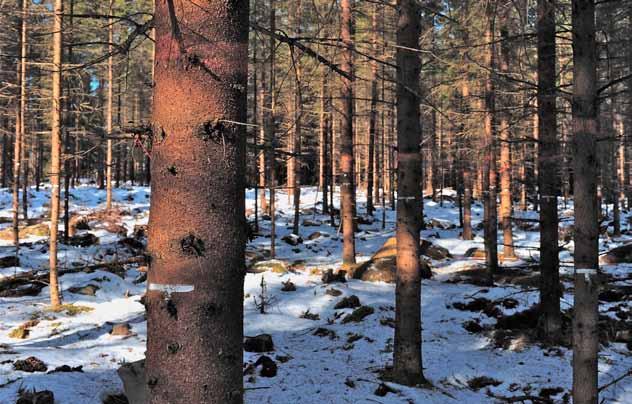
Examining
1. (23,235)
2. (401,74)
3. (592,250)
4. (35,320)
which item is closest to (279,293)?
(35,320)

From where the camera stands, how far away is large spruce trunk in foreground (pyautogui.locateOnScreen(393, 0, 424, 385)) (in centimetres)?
609

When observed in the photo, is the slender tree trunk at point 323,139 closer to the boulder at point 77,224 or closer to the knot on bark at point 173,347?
the boulder at point 77,224

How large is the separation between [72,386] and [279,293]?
664 cm

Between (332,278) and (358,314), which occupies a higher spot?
(332,278)

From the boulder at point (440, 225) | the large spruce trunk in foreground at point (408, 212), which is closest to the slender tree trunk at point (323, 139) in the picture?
the large spruce trunk in foreground at point (408, 212)

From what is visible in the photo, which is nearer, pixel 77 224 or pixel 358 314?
pixel 358 314

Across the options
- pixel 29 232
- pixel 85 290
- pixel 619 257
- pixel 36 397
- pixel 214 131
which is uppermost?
pixel 214 131

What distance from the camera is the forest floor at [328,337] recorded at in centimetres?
566

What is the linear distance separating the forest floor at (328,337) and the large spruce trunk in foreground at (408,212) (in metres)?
0.44

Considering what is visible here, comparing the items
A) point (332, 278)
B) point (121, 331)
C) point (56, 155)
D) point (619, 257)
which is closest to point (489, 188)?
point (619, 257)

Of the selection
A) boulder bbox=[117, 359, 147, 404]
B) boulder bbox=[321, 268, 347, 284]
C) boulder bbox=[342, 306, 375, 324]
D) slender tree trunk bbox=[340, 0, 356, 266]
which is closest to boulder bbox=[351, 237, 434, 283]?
boulder bbox=[321, 268, 347, 284]

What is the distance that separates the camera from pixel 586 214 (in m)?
4.12

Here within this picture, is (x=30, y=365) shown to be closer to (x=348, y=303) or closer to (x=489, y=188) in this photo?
(x=348, y=303)

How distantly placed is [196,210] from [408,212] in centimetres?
498
